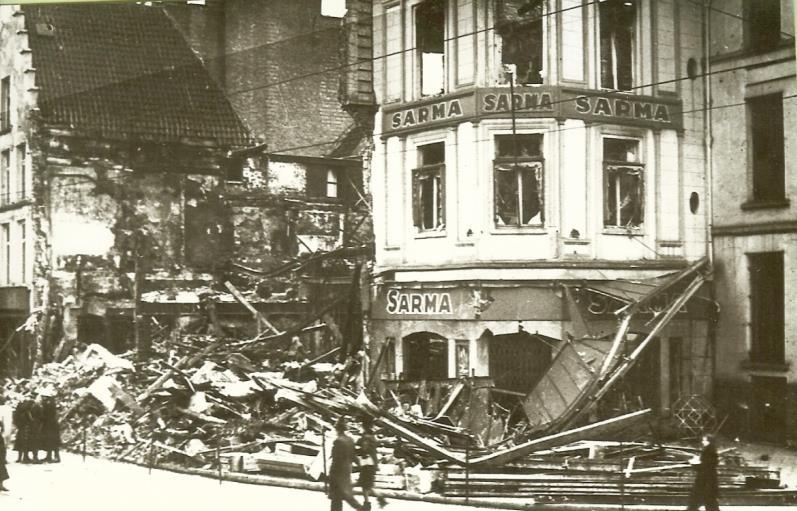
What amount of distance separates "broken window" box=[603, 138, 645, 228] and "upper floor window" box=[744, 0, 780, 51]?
208cm

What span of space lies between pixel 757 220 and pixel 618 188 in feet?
8.02

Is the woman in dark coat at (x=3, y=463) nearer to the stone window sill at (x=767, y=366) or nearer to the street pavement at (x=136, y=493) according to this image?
the street pavement at (x=136, y=493)

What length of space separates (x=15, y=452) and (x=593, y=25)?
7.38 metres

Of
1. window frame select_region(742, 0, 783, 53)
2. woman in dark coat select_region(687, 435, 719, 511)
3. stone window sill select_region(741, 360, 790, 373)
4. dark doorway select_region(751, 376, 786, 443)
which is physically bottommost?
woman in dark coat select_region(687, 435, 719, 511)

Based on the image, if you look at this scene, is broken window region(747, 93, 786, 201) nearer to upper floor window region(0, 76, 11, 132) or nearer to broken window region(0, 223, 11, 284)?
broken window region(0, 223, 11, 284)

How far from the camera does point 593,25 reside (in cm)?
1147

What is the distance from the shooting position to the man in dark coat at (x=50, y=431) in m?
10.3

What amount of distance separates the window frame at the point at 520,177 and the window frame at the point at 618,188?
812 mm

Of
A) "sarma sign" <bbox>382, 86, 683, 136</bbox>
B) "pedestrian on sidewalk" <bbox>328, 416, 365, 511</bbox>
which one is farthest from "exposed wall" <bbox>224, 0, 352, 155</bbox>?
"pedestrian on sidewalk" <bbox>328, 416, 365, 511</bbox>

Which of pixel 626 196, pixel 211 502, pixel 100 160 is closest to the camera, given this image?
pixel 211 502

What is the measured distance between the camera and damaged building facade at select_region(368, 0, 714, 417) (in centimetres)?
1034

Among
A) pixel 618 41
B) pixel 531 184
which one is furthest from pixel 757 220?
pixel 531 184

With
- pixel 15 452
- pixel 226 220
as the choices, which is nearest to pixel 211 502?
pixel 15 452

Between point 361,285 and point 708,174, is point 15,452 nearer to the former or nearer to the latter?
point 361,285
